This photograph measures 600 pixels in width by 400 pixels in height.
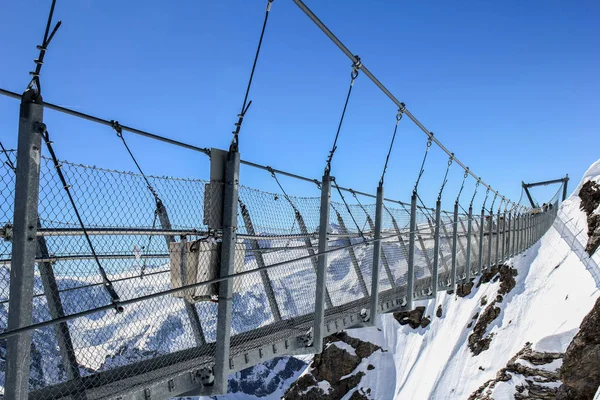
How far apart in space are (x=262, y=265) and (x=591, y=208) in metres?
26.7

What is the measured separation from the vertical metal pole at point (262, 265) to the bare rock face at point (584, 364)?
43.6 feet

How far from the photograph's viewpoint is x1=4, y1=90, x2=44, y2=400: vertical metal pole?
191cm

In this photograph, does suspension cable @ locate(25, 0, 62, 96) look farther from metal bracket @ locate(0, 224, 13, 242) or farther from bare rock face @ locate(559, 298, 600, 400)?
bare rock face @ locate(559, 298, 600, 400)

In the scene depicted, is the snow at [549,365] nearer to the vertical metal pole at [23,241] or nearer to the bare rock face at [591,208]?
the bare rock face at [591,208]

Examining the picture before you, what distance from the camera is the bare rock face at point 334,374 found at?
55.6 meters

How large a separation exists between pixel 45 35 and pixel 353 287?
4449mm

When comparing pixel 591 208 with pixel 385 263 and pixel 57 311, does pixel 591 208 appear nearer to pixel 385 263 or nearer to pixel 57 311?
pixel 385 263

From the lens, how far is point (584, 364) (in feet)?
48.3

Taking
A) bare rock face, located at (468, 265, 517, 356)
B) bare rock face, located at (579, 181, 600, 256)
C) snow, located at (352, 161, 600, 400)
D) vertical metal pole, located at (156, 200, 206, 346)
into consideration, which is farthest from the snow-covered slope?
vertical metal pole, located at (156, 200, 206, 346)

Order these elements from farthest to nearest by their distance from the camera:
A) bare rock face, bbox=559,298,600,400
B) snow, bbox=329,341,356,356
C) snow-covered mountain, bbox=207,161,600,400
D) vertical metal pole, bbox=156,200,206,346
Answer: snow, bbox=329,341,356,356 < snow-covered mountain, bbox=207,161,600,400 < bare rock face, bbox=559,298,600,400 < vertical metal pole, bbox=156,200,206,346

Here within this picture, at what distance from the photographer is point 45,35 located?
2027 mm

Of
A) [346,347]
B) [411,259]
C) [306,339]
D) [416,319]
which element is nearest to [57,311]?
→ [306,339]

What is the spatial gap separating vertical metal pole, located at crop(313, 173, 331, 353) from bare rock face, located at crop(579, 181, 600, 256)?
20897mm

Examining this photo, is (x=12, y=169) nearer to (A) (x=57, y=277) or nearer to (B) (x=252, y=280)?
(A) (x=57, y=277)
